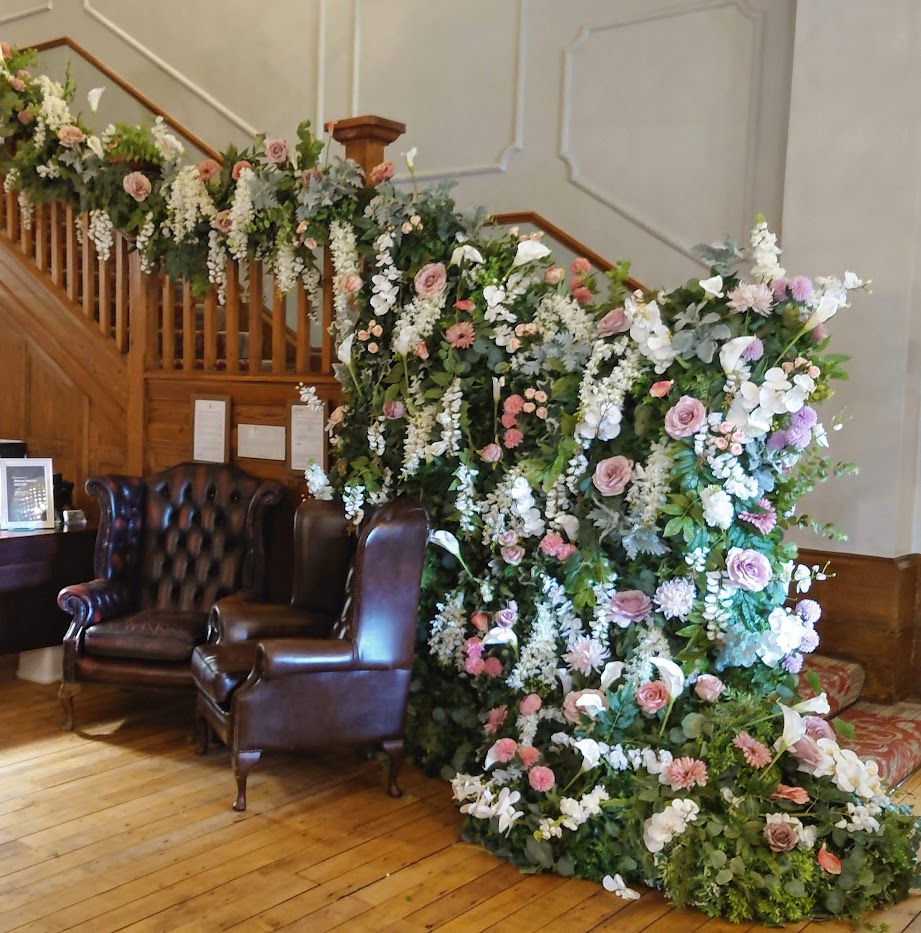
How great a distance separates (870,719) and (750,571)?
1478 mm

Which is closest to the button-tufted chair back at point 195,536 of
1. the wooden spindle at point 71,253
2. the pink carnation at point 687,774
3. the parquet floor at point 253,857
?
the parquet floor at point 253,857

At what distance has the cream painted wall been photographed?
446cm

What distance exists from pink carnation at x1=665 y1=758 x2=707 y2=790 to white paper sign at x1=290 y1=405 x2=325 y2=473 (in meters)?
2.05

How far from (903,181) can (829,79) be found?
0.58 meters

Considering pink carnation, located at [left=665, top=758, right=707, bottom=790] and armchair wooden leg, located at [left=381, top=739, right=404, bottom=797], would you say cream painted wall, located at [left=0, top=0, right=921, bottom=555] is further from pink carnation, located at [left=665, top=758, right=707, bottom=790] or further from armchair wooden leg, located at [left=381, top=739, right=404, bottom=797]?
armchair wooden leg, located at [left=381, top=739, right=404, bottom=797]

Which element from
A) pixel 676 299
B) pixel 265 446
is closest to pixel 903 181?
pixel 676 299

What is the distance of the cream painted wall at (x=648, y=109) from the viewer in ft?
14.6

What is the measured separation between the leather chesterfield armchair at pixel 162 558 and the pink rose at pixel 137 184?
4.22 feet

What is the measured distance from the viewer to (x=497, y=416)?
12.4 ft

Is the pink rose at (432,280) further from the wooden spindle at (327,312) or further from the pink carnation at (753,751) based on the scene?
the pink carnation at (753,751)

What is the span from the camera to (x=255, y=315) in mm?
4785

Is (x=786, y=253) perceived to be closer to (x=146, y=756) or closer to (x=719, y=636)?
(x=719, y=636)

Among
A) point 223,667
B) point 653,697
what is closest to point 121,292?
point 223,667

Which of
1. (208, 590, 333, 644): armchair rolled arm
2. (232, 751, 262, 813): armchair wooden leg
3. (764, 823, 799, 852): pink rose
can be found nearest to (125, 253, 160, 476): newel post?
(208, 590, 333, 644): armchair rolled arm
